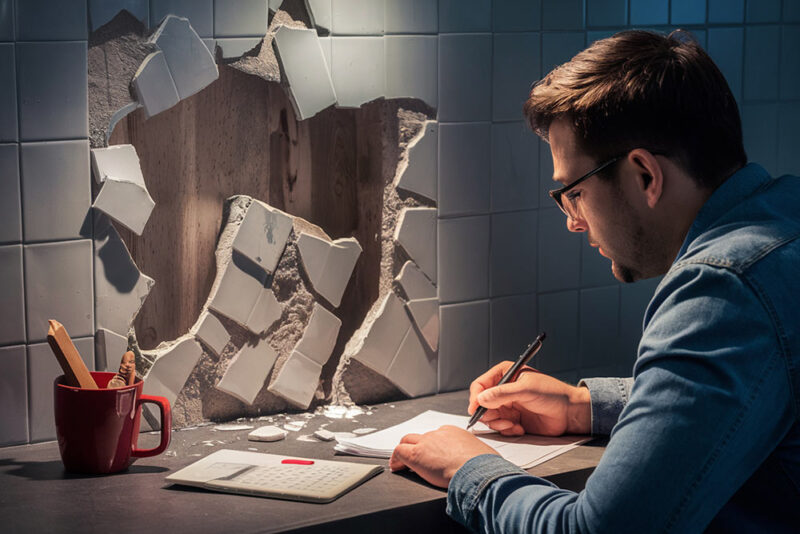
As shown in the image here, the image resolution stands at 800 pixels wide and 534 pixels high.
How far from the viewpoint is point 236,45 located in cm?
172

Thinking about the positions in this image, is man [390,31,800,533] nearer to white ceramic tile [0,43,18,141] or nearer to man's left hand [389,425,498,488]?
man's left hand [389,425,498,488]

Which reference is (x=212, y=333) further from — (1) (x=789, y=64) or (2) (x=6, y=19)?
(1) (x=789, y=64)

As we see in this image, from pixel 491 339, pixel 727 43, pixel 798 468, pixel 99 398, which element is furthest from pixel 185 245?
pixel 727 43

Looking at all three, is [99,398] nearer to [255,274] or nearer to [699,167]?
[255,274]

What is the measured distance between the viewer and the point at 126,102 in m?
1.63

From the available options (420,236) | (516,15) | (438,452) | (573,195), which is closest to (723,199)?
(573,195)

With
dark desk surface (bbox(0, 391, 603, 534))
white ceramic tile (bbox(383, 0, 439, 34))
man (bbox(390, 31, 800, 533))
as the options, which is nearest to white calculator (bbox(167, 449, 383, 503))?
dark desk surface (bbox(0, 391, 603, 534))

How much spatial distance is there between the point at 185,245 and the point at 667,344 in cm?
103

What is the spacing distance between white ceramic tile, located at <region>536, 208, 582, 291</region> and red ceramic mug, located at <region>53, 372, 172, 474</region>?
100 cm

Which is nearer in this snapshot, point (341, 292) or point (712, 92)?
point (712, 92)

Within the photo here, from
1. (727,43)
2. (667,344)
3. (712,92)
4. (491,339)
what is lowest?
(491,339)

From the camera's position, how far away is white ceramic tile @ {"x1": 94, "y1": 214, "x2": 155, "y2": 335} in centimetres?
164

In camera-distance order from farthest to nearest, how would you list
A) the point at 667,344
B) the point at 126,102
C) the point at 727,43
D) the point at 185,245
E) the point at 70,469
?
1. the point at 727,43
2. the point at 185,245
3. the point at 126,102
4. the point at 70,469
5. the point at 667,344

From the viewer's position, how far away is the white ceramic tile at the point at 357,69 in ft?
6.00
